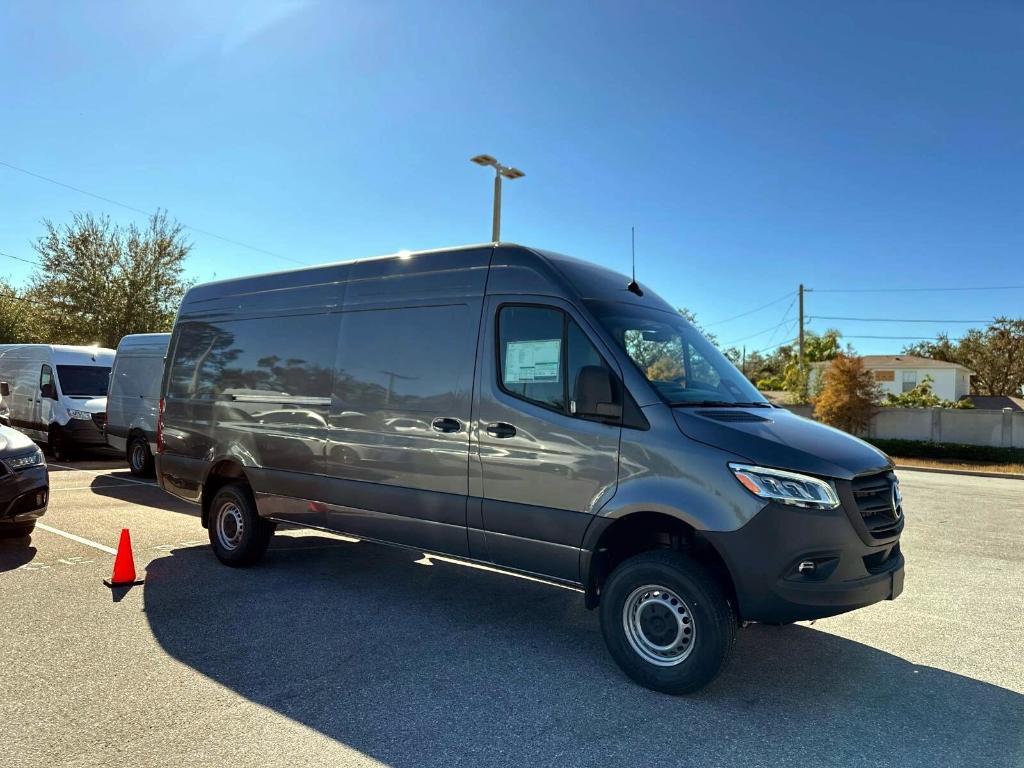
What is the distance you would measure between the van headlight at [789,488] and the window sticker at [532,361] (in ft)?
4.52

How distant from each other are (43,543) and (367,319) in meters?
4.60

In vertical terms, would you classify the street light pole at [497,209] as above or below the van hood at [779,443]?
above

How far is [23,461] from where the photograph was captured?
24.0 ft

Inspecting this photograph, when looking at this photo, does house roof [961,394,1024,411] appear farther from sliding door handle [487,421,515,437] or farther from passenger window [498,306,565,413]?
sliding door handle [487,421,515,437]

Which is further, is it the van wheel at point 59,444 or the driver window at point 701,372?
the van wheel at point 59,444

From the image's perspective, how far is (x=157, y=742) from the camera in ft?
11.2

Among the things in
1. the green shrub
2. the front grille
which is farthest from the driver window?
the green shrub

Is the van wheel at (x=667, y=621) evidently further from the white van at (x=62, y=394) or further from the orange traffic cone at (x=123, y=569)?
the white van at (x=62, y=394)

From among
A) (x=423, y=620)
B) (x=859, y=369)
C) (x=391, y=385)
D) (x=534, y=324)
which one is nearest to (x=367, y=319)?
(x=391, y=385)

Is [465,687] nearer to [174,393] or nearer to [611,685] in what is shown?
[611,685]

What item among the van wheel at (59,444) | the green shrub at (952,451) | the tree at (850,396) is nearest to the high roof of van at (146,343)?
the van wheel at (59,444)

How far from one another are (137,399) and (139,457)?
1084 mm

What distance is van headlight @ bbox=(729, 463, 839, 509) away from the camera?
150 inches

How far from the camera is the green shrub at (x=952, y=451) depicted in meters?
28.3
